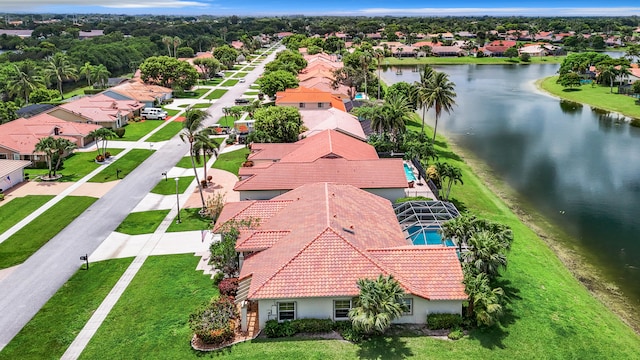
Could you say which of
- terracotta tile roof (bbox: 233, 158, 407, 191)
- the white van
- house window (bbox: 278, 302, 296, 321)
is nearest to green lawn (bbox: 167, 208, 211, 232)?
terracotta tile roof (bbox: 233, 158, 407, 191)

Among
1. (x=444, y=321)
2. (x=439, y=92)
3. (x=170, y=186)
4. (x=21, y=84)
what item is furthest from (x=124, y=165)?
(x=21, y=84)

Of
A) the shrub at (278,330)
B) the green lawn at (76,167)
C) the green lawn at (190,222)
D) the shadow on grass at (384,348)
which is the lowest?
the shadow on grass at (384,348)

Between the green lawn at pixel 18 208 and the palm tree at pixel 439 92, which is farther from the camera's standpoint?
the palm tree at pixel 439 92

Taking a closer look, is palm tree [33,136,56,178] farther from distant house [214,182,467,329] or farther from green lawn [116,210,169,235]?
distant house [214,182,467,329]

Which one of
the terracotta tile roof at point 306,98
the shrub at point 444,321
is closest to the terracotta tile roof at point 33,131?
the terracotta tile roof at point 306,98

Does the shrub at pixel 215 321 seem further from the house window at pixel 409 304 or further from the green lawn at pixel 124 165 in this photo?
the green lawn at pixel 124 165

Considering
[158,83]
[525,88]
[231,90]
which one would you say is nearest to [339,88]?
[231,90]

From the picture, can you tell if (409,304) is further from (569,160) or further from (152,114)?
(152,114)
